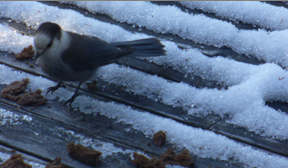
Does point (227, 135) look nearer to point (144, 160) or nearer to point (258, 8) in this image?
point (144, 160)

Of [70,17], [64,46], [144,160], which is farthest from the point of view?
[70,17]

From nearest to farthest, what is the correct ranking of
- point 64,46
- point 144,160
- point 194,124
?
point 144,160 < point 194,124 < point 64,46

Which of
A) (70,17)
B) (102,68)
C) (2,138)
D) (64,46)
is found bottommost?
(2,138)

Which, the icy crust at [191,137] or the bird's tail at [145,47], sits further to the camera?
the bird's tail at [145,47]

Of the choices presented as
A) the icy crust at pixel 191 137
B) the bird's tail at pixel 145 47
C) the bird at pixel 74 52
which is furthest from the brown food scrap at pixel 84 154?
the bird's tail at pixel 145 47

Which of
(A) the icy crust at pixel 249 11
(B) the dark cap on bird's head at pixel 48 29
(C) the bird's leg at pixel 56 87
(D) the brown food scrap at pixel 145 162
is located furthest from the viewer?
(A) the icy crust at pixel 249 11

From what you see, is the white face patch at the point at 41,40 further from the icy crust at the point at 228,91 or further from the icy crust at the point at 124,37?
the icy crust at the point at 124,37

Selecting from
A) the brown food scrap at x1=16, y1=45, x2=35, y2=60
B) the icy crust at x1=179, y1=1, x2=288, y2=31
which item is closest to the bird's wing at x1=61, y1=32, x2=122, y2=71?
the brown food scrap at x1=16, y1=45, x2=35, y2=60

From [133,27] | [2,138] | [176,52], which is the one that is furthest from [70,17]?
[2,138]
